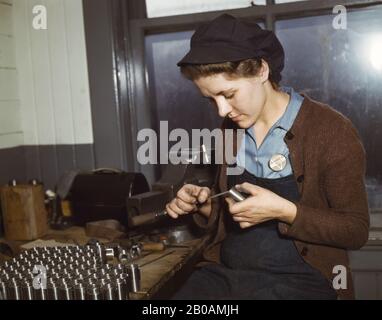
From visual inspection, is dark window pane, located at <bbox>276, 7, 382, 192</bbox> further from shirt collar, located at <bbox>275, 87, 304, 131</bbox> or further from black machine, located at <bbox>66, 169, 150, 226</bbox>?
black machine, located at <bbox>66, 169, 150, 226</bbox>

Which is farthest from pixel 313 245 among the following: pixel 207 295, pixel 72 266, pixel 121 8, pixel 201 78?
pixel 121 8

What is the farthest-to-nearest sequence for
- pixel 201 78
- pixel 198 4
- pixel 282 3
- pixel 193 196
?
pixel 198 4 < pixel 282 3 < pixel 193 196 < pixel 201 78

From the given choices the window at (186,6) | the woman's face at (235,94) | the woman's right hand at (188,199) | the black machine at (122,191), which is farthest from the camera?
the window at (186,6)

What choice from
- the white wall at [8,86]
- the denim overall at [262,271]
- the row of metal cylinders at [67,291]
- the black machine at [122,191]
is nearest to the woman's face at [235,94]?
the denim overall at [262,271]

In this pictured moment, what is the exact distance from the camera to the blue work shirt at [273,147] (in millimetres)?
1898

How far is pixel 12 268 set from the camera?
73.0 inches

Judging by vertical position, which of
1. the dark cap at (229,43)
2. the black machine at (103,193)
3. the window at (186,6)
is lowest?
the black machine at (103,193)

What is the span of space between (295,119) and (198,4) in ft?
4.12

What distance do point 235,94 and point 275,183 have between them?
0.40m

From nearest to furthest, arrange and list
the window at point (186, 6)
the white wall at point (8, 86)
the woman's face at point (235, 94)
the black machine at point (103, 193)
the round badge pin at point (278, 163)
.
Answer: the woman's face at point (235, 94)
the round badge pin at point (278, 163)
the black machine at point (103, 193)
the window at point (186, 6)
the white wall at point (8, 86)

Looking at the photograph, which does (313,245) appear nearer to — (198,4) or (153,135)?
(153,135)

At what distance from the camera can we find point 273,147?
1935mm

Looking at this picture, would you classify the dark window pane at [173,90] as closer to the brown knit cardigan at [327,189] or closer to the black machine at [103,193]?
the black machine at [103,193]

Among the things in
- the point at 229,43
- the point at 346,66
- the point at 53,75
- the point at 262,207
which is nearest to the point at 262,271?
the point at 262,207
